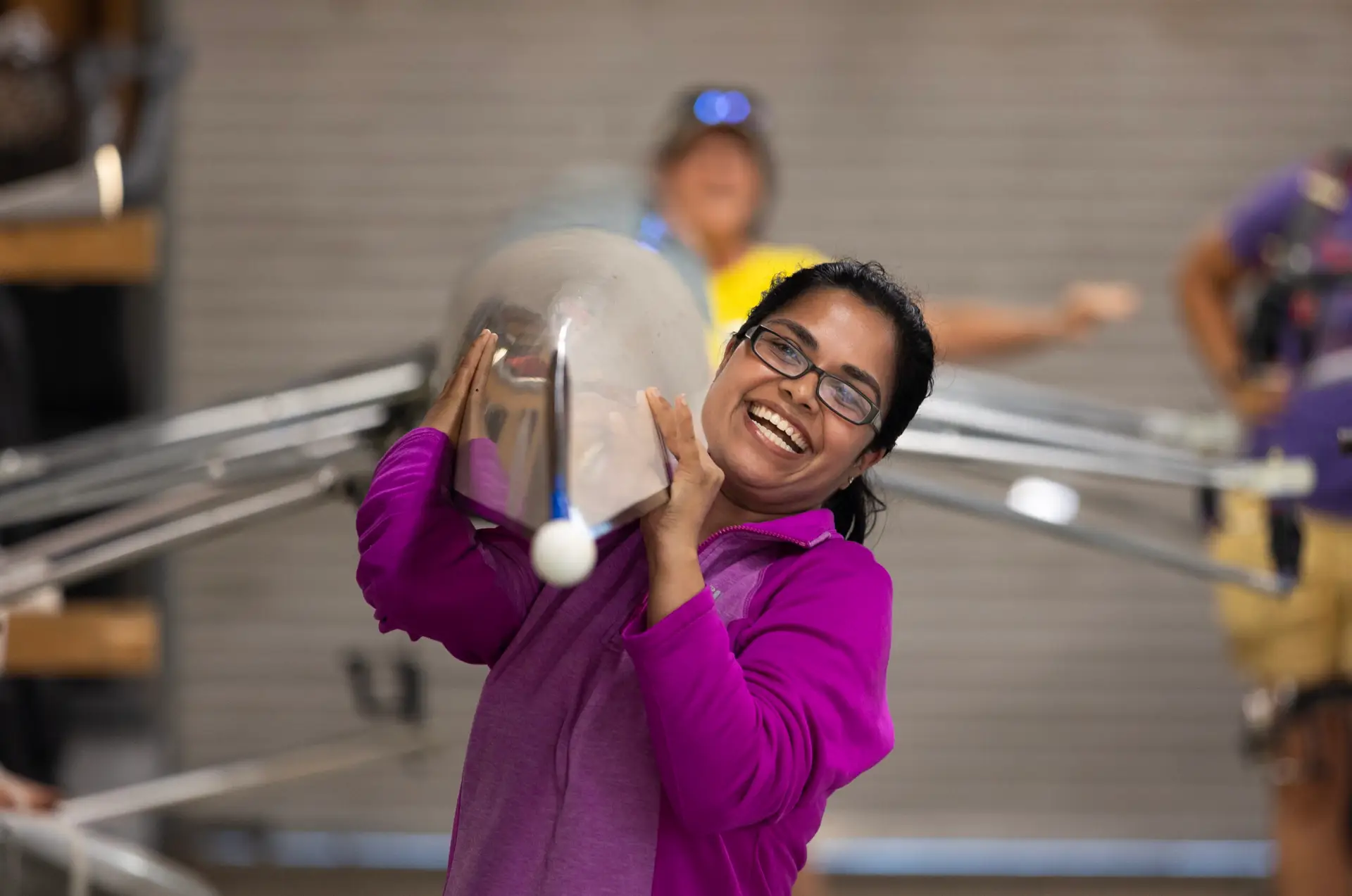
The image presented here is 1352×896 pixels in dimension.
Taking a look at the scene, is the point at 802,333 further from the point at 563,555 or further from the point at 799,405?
the point at 563,555

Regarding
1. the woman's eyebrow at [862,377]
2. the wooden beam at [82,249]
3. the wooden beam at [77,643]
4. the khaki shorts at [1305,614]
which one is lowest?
the wooden beam at [77,643]

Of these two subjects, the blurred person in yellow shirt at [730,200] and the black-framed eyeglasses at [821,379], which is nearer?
the black-framed eyeglasses at [821,379]

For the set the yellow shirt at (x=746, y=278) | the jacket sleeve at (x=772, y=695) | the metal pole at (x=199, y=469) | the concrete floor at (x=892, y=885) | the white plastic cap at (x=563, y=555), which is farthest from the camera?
the concrete floor at (x=892, y=885)

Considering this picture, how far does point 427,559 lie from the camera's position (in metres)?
1.13

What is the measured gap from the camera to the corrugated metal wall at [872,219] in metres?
4.05

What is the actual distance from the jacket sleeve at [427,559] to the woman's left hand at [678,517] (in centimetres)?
11

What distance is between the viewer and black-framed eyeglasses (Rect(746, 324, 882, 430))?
1149 millimetres

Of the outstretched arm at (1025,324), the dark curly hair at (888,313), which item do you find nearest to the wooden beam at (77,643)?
the outstretched arm at (1025,324)

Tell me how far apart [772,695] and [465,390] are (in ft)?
0.94

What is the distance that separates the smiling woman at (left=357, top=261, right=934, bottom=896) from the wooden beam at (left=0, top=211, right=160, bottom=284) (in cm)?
212

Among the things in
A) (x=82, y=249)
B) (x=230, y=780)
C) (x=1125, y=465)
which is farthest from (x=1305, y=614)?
(x=82, y=249)

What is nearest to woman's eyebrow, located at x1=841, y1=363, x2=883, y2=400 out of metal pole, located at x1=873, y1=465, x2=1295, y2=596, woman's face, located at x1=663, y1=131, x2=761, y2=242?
metal pole, located at x1=873, y1=465, x2=1295, y2=596

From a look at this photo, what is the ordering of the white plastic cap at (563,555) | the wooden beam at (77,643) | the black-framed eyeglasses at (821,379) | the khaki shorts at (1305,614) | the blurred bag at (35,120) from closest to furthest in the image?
the white plastic cap at (563,555) < the black-framed eyeglasses at (821,379) < the khaki shorts at (1305,614) < the wooden beam at (77,643) < the blurred bag at (35,120)

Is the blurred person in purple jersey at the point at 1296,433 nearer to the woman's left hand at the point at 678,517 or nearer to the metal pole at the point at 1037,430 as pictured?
the metal pole at the point at 1037,430
